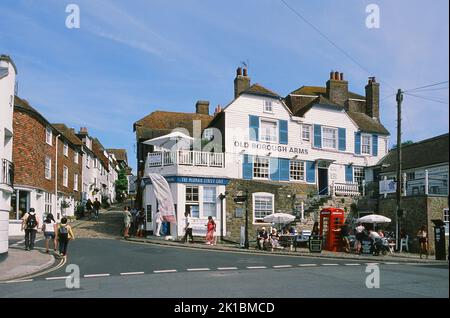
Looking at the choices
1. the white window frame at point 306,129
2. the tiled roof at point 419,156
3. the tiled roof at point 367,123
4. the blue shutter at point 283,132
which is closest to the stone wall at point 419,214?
the tiled roof at point 419,156

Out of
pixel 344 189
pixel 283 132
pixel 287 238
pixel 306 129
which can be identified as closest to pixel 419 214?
pixel 344 189

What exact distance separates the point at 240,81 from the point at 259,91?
11.2 feet

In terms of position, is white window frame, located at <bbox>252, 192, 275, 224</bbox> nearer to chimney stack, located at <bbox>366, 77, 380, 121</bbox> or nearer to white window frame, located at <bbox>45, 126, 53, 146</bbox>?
chimney stack, located at <bbox>366, 77, 380, 121</bbox>

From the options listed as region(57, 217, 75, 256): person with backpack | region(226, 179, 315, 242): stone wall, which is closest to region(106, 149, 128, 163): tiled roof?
region(226, 179, 315, 242): stone wall

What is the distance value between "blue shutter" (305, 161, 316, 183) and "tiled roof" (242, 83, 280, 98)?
17.0 ft

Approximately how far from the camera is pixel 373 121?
37844mm

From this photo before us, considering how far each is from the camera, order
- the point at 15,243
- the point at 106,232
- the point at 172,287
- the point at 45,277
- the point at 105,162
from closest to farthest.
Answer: the point at 172,287
the point at 45,277
the point at 15,243
the point at 106,232
the point at 105,162

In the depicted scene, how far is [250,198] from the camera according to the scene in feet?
99.8

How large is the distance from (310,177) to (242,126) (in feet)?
20.4

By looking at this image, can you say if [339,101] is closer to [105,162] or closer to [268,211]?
[268,211]

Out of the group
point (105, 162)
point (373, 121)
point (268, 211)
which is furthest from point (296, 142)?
point (105, 162)

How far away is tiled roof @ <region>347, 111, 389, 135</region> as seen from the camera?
119 feet

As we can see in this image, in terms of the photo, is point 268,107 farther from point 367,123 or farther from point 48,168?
point 48,168

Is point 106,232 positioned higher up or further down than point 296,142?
further down
